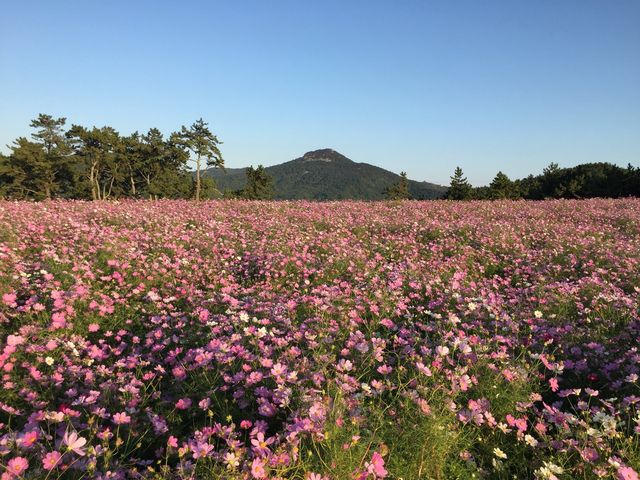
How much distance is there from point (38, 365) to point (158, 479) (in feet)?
6.65

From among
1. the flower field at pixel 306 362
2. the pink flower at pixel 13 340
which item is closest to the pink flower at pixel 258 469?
the flower field at pixel 306 362

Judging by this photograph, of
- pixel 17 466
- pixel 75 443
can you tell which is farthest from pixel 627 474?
pixel 17 466

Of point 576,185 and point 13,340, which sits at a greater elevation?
point 576,185

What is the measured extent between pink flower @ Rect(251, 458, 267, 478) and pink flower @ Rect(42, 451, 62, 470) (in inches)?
36.8

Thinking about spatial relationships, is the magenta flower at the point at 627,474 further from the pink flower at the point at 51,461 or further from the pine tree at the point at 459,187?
the pine tree at the point at 459,187

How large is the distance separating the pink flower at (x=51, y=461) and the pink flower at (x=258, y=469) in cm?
94

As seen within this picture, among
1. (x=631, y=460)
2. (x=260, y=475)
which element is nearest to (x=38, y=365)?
(x=260, y=475)

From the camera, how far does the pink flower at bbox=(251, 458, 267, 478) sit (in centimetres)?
183

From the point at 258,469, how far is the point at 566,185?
224ft

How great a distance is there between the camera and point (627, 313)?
4492mm

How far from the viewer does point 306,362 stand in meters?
2.85

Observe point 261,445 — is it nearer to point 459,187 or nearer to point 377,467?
point 377,467

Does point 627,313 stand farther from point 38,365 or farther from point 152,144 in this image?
point 152,144

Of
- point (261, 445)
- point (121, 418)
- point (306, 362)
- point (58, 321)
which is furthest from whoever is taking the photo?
point (58, 321)
